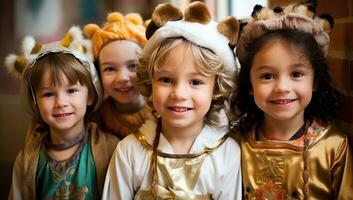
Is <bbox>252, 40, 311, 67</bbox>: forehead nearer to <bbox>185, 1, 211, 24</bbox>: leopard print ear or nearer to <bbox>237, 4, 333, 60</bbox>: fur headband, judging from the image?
→ <bbox>237, 4, 333, 60</bbox>: fur headband

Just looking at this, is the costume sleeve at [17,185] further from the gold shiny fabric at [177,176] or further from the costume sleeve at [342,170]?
the costume sleeve at [342,170]

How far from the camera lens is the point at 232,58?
3.87 ft

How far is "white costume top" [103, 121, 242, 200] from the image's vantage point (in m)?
1.17

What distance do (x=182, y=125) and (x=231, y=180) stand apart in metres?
0.22

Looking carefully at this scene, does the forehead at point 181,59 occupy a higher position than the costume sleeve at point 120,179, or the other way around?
the forehead at point 181,59

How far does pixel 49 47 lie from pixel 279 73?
2.41 feet

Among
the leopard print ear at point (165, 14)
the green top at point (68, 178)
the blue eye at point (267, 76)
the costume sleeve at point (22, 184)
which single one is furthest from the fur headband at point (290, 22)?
the costume sleeve at point (22, 184)

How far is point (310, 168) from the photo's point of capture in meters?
1.13

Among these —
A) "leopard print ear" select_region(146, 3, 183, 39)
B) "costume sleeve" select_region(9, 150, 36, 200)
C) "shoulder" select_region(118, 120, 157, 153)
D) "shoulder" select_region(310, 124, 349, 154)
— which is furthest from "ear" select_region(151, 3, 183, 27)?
"costume sleeve" select_region(9, 150, 36, 200)

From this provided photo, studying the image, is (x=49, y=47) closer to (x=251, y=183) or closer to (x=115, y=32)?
(x=115, y=32)

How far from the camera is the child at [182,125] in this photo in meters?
1.12

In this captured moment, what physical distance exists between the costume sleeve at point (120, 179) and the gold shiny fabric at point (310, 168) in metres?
0.36

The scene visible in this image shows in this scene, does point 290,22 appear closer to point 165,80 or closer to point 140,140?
point 165,80

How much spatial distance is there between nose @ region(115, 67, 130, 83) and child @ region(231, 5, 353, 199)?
0.40 m
